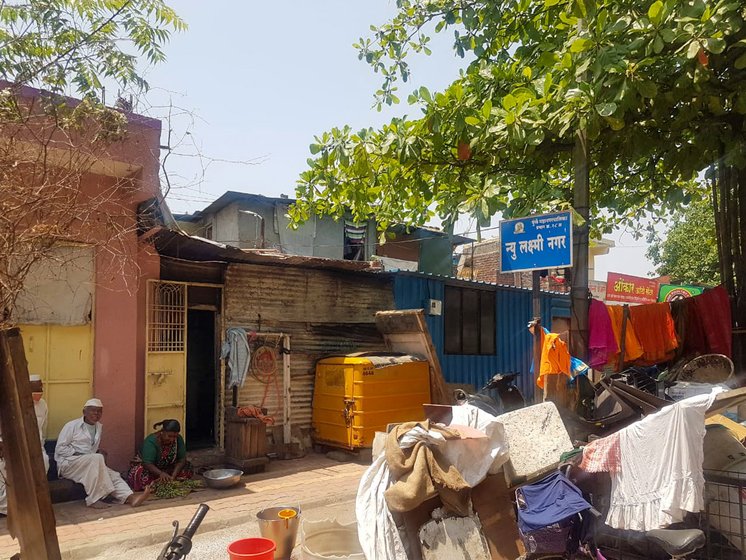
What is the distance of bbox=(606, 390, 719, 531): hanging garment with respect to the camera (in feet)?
10.4

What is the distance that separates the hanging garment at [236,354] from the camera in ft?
28.9

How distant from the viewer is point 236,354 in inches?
349

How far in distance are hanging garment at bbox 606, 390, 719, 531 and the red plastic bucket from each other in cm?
223

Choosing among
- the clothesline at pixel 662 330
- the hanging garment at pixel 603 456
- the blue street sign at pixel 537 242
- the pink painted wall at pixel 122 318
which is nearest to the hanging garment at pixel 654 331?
the clothesline at pixel 662 330

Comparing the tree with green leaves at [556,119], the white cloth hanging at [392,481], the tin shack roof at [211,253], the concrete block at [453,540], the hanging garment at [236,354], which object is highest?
the tree with green leaves at [556,119]

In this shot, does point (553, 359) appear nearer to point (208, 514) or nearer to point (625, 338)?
point (625, 338)

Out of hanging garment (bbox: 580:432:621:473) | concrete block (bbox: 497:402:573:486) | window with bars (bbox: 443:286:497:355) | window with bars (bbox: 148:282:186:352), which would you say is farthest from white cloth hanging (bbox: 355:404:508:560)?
window with bars (bbox: 443:286:497:355)

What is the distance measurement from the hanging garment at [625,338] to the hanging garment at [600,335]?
0.30 meters

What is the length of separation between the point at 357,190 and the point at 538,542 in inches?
185

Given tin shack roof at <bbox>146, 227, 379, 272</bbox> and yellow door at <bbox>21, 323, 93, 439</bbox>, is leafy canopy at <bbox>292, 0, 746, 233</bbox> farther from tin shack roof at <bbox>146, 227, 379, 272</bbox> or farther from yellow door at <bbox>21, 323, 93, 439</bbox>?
yellow door at <bbox>21, 323, 93, 439</bbox>

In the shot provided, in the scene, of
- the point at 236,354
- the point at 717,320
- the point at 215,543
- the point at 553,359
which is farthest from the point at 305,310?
the point at 717,320

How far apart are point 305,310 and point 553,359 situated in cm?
551

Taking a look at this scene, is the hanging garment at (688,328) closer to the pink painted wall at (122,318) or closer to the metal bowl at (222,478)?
the metal bowl at (222,478)

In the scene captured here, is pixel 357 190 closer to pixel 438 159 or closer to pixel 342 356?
pixel 438 159
